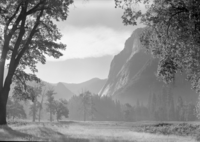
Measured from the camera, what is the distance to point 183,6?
16000 millimetres

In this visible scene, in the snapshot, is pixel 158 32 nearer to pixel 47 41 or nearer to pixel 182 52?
pixel 182 52

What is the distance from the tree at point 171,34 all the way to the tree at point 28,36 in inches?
298

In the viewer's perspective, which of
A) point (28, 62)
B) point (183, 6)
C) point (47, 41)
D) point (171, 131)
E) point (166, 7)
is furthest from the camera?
point (171, 131)

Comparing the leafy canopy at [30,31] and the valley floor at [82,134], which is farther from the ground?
the leafy canopy at [30,31]

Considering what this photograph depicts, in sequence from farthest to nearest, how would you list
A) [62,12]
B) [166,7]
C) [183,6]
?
[62,12]
[166,7]
[183,6]

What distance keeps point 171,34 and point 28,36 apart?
46.3 ft

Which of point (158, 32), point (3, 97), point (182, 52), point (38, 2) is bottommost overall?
point (3, 97)

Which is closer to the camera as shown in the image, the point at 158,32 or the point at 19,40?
the point at 158,32

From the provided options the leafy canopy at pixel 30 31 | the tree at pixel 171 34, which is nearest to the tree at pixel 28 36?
the leafy canopy at pixel 30 31

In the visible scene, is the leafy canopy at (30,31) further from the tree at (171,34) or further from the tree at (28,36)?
the tree at (171,34)

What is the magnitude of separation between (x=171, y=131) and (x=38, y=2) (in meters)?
21.6

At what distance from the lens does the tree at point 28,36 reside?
2161 centimetres

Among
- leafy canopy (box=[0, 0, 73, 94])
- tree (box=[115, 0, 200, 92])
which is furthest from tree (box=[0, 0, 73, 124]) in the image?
tree (box=[115, 0, 200, 92])

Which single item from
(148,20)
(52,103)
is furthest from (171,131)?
(52,103)
